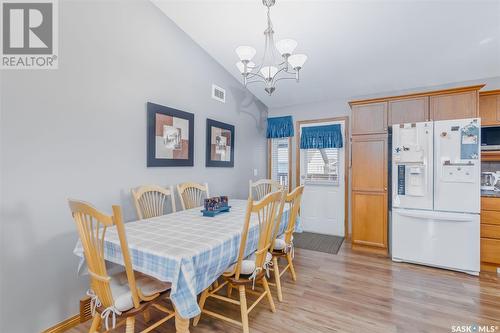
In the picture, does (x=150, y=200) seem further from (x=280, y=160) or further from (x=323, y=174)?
(x=323, y=174)

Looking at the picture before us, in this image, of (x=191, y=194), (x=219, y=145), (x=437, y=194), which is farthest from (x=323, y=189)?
(x=191, y=194)

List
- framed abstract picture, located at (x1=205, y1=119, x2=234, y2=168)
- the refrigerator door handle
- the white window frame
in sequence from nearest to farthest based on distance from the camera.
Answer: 1. the refrigerator door handle
2. framed abstract picture, located at (x1=205, y1=119, x2=234, y2=168)
3. the white window frame

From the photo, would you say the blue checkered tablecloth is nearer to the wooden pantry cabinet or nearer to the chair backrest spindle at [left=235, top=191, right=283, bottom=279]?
the chair backrest spindle at [left=235, top=191, right=283, bottom=279]

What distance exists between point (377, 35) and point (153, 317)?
11.8 feet

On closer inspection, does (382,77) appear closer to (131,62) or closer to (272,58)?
(272,58)

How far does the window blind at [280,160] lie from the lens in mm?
4746

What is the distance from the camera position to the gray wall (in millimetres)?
1604

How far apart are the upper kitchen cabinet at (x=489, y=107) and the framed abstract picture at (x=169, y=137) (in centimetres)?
376

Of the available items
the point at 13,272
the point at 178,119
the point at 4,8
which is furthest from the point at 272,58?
the point at 13,272

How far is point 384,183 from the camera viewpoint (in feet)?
10.7

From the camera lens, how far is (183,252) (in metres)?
1.29

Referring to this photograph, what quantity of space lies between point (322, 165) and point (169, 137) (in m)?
2.85

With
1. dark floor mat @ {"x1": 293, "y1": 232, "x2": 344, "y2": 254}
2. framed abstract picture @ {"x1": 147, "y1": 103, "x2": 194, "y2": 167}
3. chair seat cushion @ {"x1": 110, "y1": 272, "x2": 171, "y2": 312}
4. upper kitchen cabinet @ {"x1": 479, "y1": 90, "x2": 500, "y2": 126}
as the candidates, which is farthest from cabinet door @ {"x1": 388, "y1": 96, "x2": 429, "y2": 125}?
chair seat cushion @ {"x1": 110, "y1": 272, "x2": 171, "y2": 312}

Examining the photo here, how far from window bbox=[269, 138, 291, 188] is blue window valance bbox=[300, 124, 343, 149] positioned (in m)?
0.40
